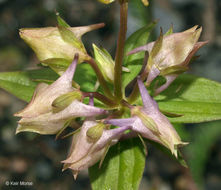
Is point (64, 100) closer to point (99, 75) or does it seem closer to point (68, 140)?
point (99, 75)

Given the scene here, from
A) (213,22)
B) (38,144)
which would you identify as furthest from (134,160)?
(213,22)

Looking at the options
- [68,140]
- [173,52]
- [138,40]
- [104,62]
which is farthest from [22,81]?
[68,140]

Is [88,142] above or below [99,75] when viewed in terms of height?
below

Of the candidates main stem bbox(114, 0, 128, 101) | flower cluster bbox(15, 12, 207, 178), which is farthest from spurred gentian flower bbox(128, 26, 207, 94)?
main stem bbox(114, 0, 128, 101)

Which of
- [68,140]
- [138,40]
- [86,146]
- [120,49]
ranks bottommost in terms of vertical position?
[68,140]

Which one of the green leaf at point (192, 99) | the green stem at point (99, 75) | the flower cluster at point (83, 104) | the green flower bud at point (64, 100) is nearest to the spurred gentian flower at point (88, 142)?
the flower cluster at point (83, 104)

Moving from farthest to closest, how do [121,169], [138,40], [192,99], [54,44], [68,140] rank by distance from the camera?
1. [68,140]
2. [138,40]
3. [192,99]
4. [121,169]
5. [54,44]
